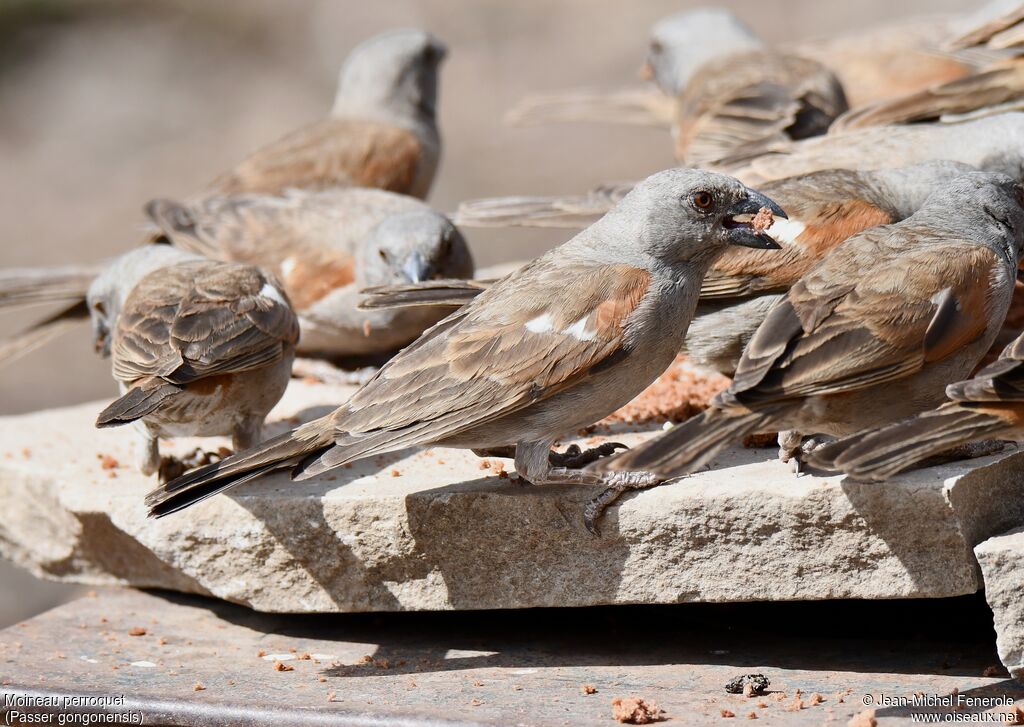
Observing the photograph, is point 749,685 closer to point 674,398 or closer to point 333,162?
point 674,398

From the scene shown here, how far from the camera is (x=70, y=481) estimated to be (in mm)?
5152

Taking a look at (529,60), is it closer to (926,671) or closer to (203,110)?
(203,110)

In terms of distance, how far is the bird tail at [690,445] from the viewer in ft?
11.8

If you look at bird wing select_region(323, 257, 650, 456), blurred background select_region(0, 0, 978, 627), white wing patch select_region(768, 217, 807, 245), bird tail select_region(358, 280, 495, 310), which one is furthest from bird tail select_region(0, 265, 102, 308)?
blurred background select_region(0, 0, 978, 627)

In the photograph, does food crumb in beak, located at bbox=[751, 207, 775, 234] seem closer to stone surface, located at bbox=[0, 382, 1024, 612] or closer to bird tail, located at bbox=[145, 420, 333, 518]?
stone surface, located at bbox=[0, 382, 1024, 612]

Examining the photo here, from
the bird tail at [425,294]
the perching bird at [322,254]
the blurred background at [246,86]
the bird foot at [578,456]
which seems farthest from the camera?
the blurred background at [246,86]

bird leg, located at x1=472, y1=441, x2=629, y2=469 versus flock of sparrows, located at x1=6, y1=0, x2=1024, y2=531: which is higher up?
flock of sparrows, located at x1=6, y1=0, x2=1024, y2=531

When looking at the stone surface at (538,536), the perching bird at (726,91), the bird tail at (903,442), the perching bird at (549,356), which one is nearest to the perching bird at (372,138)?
the perching bird at (726,91)

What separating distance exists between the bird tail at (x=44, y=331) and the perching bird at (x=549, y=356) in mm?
3595

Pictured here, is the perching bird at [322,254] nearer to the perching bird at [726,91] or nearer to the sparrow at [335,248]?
the sparrow at [335,248]

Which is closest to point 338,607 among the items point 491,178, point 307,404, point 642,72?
point 307,404

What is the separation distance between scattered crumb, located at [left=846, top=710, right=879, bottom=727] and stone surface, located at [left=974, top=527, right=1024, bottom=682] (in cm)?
41

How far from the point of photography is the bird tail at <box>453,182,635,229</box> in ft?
20.5

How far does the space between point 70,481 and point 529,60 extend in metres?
11.0
